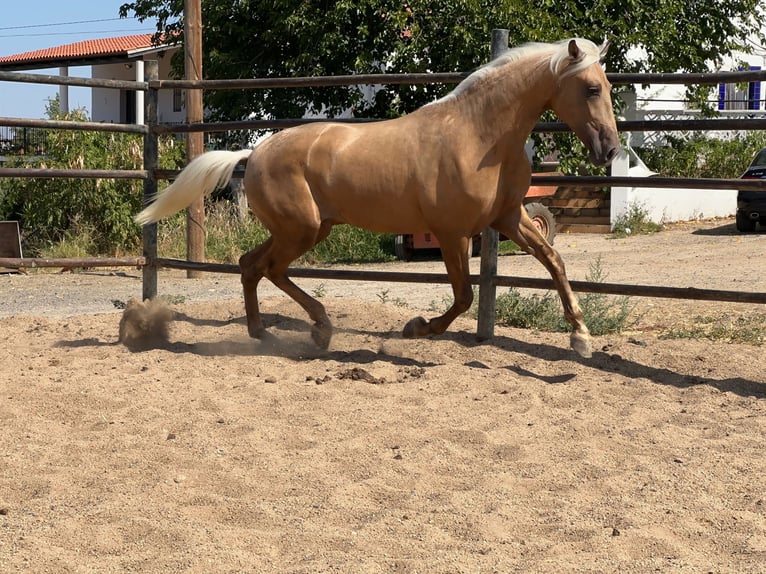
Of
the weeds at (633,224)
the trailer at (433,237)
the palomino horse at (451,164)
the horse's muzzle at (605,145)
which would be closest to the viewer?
the horse's muzzle at (605,145)

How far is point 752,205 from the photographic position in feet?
52.2

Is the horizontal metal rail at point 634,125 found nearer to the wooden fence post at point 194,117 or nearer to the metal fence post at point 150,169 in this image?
the metal fence post at point 150,169

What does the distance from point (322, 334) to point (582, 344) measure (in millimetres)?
1557

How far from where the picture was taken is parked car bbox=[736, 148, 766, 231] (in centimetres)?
1584

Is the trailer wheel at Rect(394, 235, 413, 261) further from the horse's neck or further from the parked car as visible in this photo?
the horse's neck

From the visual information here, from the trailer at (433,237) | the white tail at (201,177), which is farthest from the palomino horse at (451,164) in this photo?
the trailer at (433,237)

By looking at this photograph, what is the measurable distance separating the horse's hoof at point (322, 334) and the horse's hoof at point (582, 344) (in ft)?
4.82

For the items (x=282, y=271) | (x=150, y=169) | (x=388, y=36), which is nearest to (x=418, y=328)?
(x=282, y=271)

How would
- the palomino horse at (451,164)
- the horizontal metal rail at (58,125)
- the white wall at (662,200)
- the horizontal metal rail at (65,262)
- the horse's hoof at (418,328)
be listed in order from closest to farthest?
the palomino horse at (451,164)
the horse's hoof at (418,328)
the horizontal metal rail at (58,125)
the horizontal metal rail at (65,262)
the white wall at (662,200)

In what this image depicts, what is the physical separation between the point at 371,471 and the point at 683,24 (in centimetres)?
1530

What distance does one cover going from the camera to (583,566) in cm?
293

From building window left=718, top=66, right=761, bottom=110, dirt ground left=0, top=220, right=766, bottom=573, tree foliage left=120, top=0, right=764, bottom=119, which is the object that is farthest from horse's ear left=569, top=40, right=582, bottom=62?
building window left=718, top=66, right=761, bottom=110

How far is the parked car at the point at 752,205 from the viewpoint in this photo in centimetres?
1584

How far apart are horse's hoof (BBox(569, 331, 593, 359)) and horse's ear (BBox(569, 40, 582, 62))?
4.65 ft
